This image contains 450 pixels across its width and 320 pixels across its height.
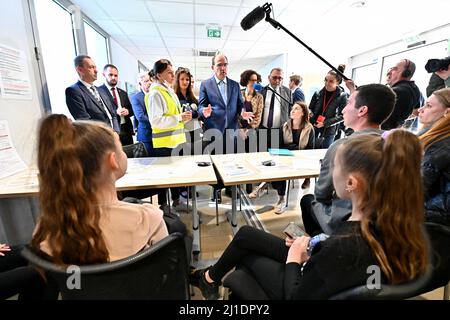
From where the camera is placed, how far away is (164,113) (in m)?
2.01

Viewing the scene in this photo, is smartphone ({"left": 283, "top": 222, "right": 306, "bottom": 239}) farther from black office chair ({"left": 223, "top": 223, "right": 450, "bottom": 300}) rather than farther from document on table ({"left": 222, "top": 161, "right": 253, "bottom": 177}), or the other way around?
black office chair ({"left": 223, "top": 223, "right": 450, "bottom": 300})

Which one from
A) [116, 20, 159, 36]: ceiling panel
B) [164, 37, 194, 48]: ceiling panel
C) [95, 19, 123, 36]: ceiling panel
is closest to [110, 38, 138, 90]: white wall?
[95, 19, 123, 36]: ceiling panel

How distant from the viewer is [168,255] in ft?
2.19

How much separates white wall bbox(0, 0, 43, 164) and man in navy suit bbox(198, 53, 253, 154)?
1606 millimetres

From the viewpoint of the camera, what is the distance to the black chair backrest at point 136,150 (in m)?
2.09

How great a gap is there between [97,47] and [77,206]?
466 centimetres

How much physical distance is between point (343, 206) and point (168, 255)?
Result: 0.88 metres

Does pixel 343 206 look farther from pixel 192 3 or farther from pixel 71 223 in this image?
pixel 192 3

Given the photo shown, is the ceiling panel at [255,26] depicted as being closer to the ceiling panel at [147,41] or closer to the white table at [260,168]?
the ceiling panel at [147,41]

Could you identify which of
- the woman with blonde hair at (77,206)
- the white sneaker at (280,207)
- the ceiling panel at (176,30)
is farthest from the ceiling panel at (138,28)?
the woman with blonde hair at (77,206)

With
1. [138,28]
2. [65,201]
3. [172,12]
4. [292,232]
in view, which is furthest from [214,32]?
Answer: [65,201]

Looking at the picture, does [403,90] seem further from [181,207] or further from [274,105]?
[181,207]

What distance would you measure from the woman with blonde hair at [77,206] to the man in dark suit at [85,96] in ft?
5.52

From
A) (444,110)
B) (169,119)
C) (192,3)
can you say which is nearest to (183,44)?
(192,3)
